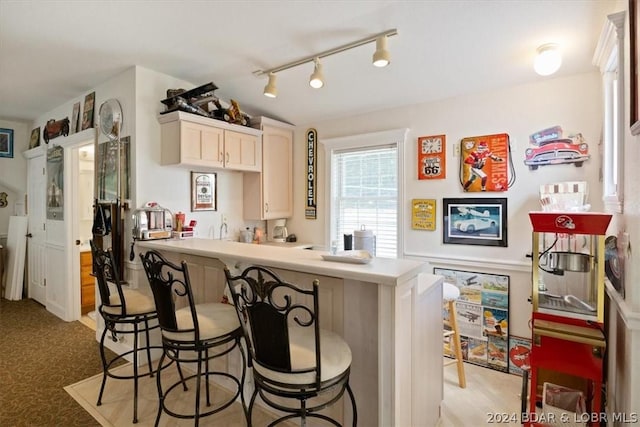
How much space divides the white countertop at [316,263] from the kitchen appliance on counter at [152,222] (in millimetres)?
603

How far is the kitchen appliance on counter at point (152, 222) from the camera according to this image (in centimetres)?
270

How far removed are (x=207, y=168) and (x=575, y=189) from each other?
3219 millimetres

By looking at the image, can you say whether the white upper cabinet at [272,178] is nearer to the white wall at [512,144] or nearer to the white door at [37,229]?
the white wall at [512,144]

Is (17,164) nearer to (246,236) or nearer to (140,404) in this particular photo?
(246,236)

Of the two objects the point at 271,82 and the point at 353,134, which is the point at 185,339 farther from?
the point at 353,134

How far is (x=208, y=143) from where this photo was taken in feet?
10.2

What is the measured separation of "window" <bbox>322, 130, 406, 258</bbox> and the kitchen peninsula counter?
1510 mm

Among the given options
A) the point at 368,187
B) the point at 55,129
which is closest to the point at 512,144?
the point at 368,187

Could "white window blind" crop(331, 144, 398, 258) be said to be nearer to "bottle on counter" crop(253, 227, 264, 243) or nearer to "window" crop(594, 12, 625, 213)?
"bottle on counter" crop(253, 227, 264, 243)

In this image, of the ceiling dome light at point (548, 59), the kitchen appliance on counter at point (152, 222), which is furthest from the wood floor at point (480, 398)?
the kitchen appliance on counter at point (152, 222)

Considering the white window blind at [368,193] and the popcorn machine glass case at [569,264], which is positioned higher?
the white window blind at [368,193]

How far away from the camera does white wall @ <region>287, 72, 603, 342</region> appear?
8.18ft

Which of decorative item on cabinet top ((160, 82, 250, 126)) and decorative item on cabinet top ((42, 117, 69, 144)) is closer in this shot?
decorative item on cabinet top ((160, 82, 250, 126))

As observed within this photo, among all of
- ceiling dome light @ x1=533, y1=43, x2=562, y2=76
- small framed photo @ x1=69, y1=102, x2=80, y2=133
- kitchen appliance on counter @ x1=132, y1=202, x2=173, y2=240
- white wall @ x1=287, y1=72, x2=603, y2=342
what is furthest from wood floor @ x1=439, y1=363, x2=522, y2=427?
small framed photo @ x1=69, y1=102, x2=80, y2=133
